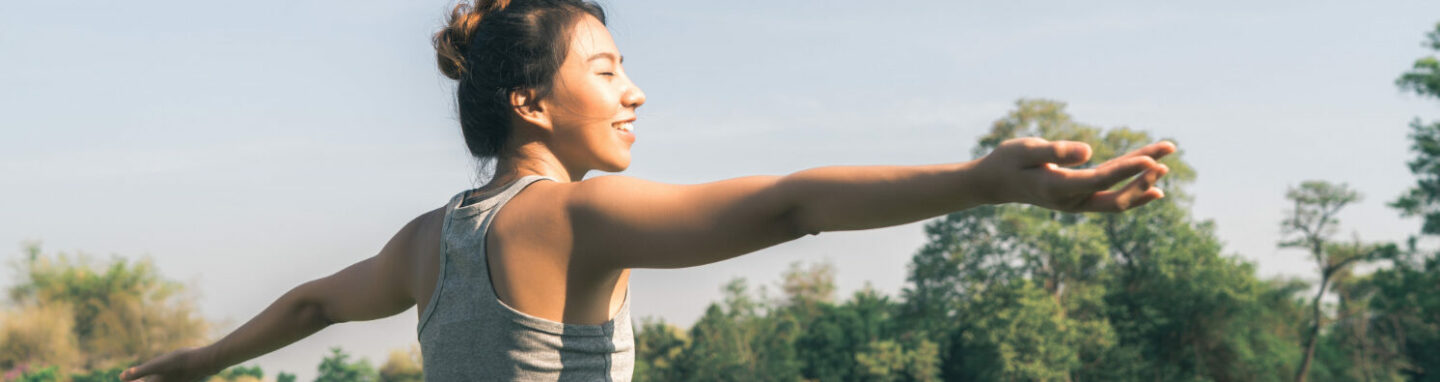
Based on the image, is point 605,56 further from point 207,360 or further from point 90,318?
point 90,318

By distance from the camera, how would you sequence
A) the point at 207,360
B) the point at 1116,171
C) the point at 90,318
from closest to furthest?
the point at 1116,171
the point at 207,360
the point at 90,318

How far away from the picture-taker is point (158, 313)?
29.7 m

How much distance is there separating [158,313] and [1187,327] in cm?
2636

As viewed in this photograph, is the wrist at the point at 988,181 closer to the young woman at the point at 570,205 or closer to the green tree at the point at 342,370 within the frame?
the young woman at the point at 570,205

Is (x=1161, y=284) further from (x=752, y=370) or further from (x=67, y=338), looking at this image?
(x=67, y=338)

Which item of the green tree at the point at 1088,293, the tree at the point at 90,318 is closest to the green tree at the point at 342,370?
the tree at the point at 90,318

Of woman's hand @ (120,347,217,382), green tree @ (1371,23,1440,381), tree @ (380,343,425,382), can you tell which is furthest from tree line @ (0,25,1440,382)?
woman's hand @ (120,347,217,382)

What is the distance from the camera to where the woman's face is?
259cm

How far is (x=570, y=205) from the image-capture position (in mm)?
2277

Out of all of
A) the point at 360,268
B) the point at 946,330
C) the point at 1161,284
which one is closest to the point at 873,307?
the point at 946,330

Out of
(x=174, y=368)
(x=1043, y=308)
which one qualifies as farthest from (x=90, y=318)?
(x=174, y=368)

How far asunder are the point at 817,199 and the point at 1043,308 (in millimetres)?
29781

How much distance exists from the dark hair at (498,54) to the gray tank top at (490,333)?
0.23 meters

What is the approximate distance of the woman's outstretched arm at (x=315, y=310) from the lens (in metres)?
2.86
